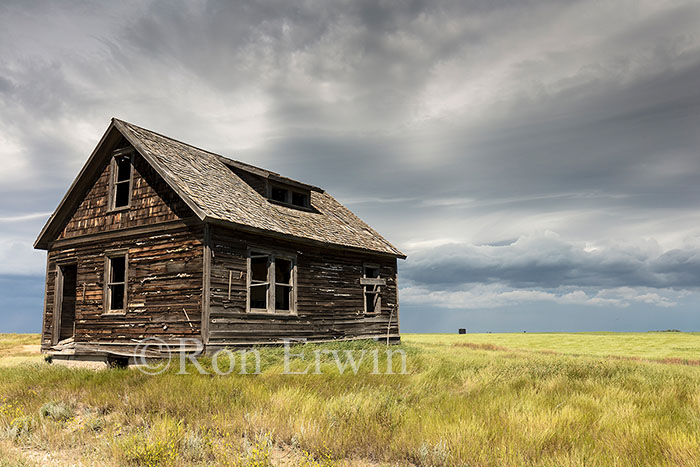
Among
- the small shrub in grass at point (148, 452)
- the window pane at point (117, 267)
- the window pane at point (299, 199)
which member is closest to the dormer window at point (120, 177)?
the window pane at point (117, 267)

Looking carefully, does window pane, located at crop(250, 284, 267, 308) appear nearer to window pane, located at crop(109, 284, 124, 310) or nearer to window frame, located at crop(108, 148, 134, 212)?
window pane, located at crop(109, 284, 124, 310)

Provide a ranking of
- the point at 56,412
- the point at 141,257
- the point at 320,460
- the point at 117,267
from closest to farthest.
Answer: the point at 320,460 → the point at 56,412 → the point at 141,257 → the point at 117,267

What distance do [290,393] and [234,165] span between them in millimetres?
12505

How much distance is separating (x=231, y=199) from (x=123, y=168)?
4.16 metres

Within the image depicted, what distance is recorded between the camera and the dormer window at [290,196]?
2008 centimetres

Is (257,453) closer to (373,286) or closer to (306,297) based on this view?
(306,297)

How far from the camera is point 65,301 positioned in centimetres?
1838

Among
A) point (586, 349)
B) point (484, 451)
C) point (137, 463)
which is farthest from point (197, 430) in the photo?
point (586, 349)

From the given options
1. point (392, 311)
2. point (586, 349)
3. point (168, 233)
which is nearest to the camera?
point (168, 233)

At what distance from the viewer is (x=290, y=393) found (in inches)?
344

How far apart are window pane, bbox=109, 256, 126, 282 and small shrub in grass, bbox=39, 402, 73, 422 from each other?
8.04 m

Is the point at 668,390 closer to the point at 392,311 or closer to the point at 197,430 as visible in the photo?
the point at 197,430

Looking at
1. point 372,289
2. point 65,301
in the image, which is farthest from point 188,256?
point 372,289

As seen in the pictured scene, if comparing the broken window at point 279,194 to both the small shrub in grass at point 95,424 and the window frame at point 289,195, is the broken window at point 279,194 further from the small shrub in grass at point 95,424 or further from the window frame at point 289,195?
the small shrub in grass at point 95,424
